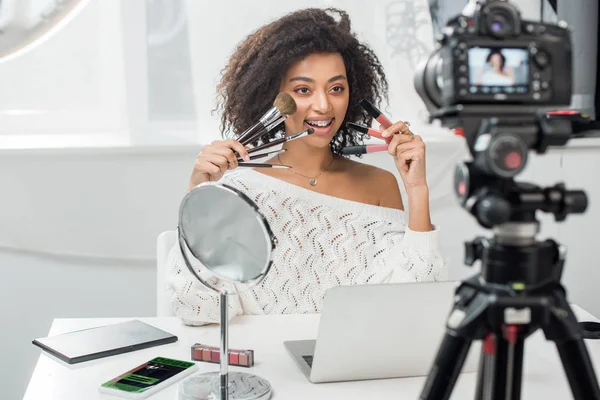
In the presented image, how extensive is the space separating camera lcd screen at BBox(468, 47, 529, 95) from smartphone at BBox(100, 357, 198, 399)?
624 mm

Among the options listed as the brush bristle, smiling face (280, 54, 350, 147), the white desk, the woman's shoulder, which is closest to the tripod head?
the white desk

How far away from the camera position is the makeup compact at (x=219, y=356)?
1.12 m

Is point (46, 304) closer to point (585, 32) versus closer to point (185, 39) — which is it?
point (185, 39)

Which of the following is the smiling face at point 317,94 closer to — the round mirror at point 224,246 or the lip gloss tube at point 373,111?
the lip gloss tube at point 373,111

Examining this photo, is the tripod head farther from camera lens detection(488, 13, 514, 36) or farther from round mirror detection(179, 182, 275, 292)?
round mirror detection(179, 182, 275, 292)

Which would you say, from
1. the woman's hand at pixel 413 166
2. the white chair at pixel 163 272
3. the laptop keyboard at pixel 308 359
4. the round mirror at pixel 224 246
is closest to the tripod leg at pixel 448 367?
the round mirror at pixel 224 246

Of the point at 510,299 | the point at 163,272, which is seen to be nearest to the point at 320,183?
the point at 163,272

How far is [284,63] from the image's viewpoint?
1657mm

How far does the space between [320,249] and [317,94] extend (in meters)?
0.36

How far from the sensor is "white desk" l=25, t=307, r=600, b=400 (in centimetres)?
101

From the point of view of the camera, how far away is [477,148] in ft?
2.34

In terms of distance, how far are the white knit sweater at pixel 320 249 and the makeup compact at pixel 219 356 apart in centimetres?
30

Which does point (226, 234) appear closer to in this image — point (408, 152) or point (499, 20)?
point (499, 20)

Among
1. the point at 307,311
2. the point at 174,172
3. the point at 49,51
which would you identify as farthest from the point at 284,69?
the point at 49,51
